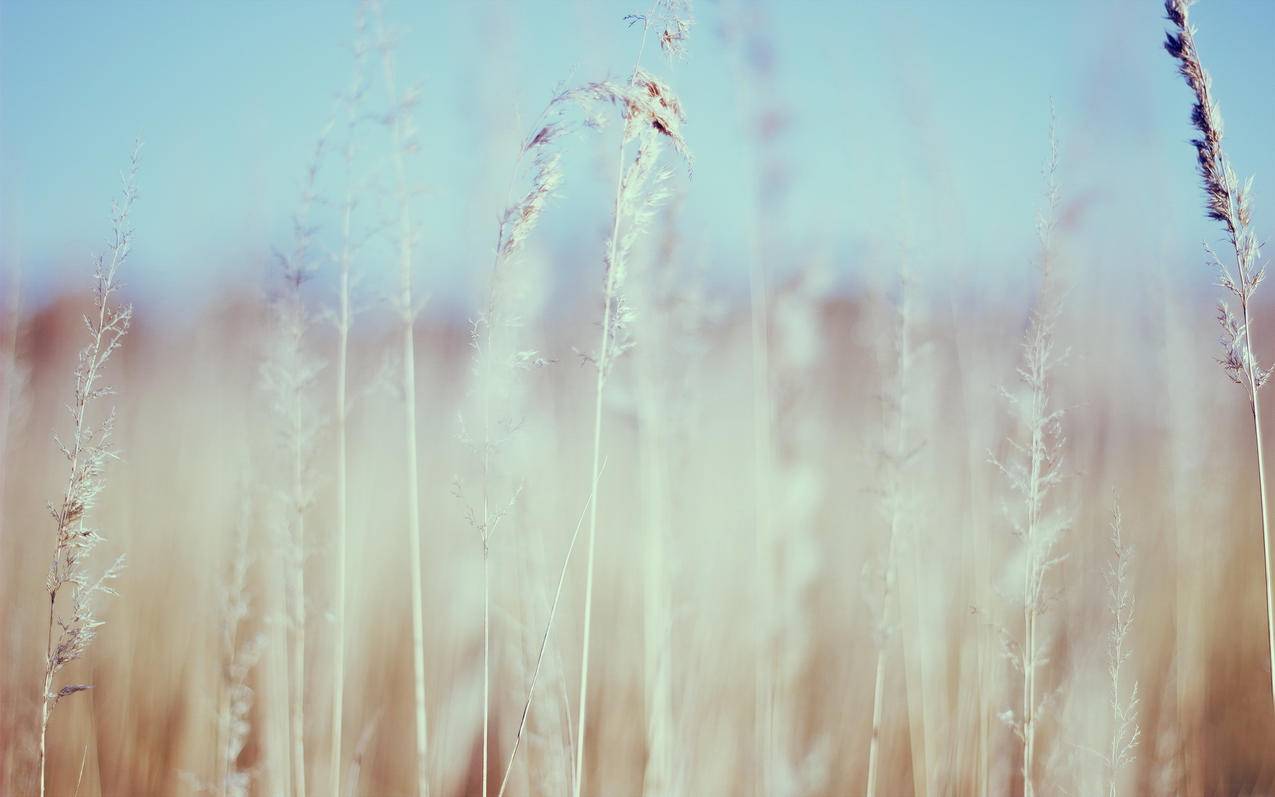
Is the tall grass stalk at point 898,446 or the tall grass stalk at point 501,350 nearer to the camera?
the tall grass stalk at point 501,350

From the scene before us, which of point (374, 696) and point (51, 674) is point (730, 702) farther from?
point (51, 674)

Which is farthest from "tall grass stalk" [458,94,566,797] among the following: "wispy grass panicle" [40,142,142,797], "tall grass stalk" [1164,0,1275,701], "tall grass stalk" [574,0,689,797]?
"tall grass stalk" [1164,0,1275,701]

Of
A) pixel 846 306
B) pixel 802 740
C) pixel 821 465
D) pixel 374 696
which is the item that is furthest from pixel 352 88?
pixel 846 306

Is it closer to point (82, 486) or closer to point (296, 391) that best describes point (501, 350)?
point (296, 391)

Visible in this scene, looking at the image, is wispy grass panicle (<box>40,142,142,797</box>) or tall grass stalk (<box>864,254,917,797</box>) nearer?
wispy grass panicle (<box>40,142,142,797</box>)

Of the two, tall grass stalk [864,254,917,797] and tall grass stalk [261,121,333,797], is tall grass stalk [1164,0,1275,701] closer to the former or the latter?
tall grass stalk [864,254,917,797]

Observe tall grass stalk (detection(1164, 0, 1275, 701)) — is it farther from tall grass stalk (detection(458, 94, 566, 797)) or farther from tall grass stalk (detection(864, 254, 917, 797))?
tall grass stalk (detection(458, 94, 566, 797))

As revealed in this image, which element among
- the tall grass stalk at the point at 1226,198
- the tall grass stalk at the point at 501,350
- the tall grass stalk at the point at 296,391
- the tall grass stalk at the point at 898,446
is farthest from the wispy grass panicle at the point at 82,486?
the tall grass stalk at the point at 1226,198

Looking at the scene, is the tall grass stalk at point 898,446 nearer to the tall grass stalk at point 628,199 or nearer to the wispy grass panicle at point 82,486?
the tall grass stalk at point 628,199

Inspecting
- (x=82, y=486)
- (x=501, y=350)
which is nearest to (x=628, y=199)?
(x=501, y=350)

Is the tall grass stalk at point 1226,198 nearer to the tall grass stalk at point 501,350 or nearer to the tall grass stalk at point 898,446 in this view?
the tall grass stalk at point 898,446

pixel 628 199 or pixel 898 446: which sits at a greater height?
pixel 628 199

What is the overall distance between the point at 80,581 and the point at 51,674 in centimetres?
18

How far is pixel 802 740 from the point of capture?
2533 millimetres
